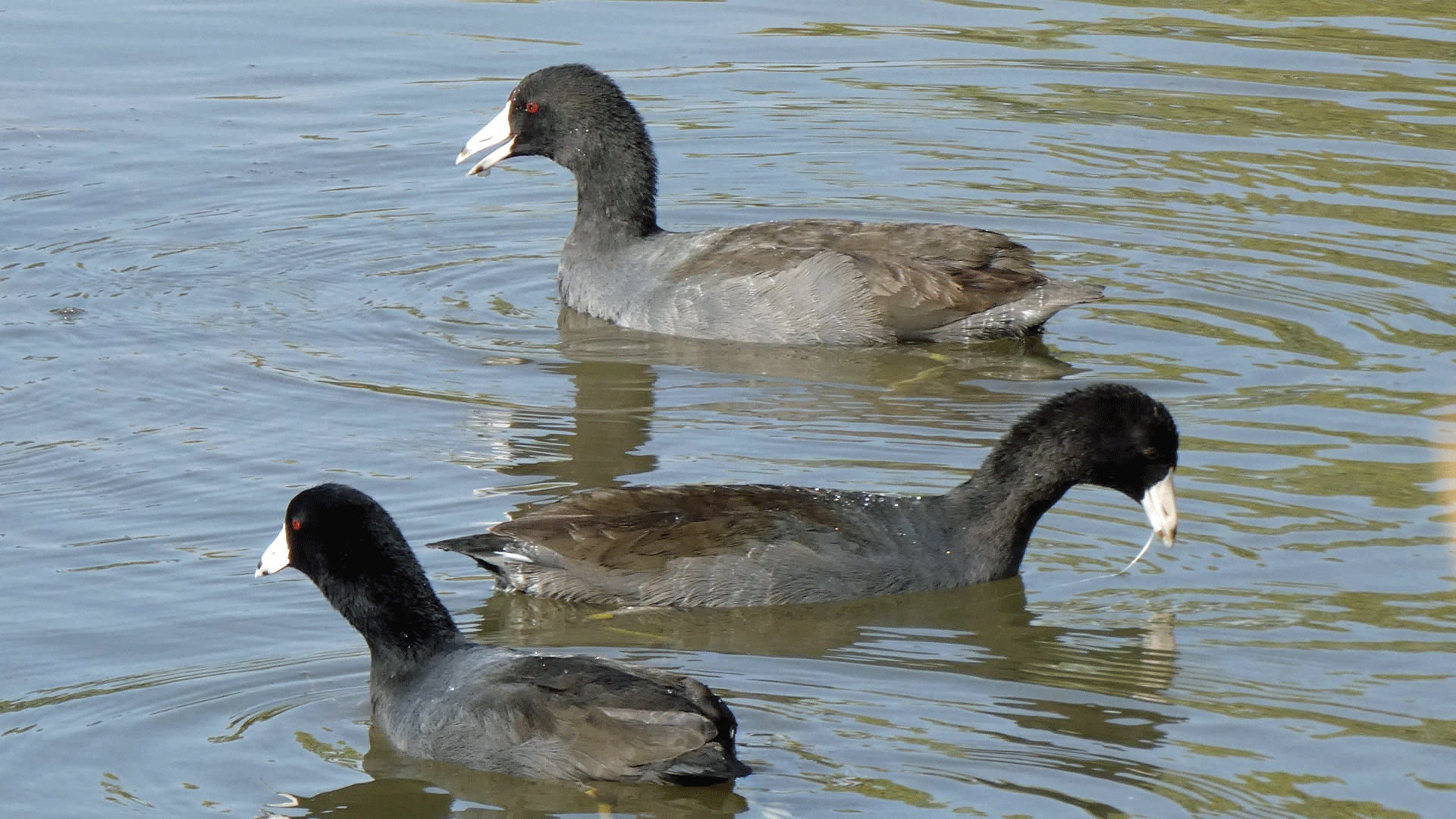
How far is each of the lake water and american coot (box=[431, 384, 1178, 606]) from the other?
117 mm

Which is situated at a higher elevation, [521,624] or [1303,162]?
[1303,162]

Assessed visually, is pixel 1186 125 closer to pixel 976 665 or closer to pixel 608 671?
pixel 976 665

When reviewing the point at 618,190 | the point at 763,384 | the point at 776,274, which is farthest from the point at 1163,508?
the point at 618,190

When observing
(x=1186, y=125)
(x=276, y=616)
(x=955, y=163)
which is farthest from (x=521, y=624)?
(x=1186, y=125)

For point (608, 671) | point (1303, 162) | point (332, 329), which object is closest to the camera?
point (608, 671)

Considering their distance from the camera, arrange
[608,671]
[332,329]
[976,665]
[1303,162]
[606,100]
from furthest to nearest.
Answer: [1303,162], [606,100], [332,329], [976,665], [608,671]

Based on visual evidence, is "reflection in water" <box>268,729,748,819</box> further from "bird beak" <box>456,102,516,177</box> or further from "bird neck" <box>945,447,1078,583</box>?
"bird beak" <box>456,102,516,177</box>

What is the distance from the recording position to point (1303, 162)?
13.4 meters

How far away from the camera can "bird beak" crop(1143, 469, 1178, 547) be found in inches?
296

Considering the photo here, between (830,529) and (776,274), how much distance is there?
140 inches

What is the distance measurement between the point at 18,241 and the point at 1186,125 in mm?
7288

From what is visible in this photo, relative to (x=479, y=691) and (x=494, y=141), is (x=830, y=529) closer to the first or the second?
(x=479, y=691)

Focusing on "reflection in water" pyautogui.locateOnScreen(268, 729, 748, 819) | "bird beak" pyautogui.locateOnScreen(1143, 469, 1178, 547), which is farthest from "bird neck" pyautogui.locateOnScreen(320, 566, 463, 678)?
"bird beak" pyautogui.locateOnScreen(1143, 469, 1178, 547)

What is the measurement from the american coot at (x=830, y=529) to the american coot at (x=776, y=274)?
2910 mm
